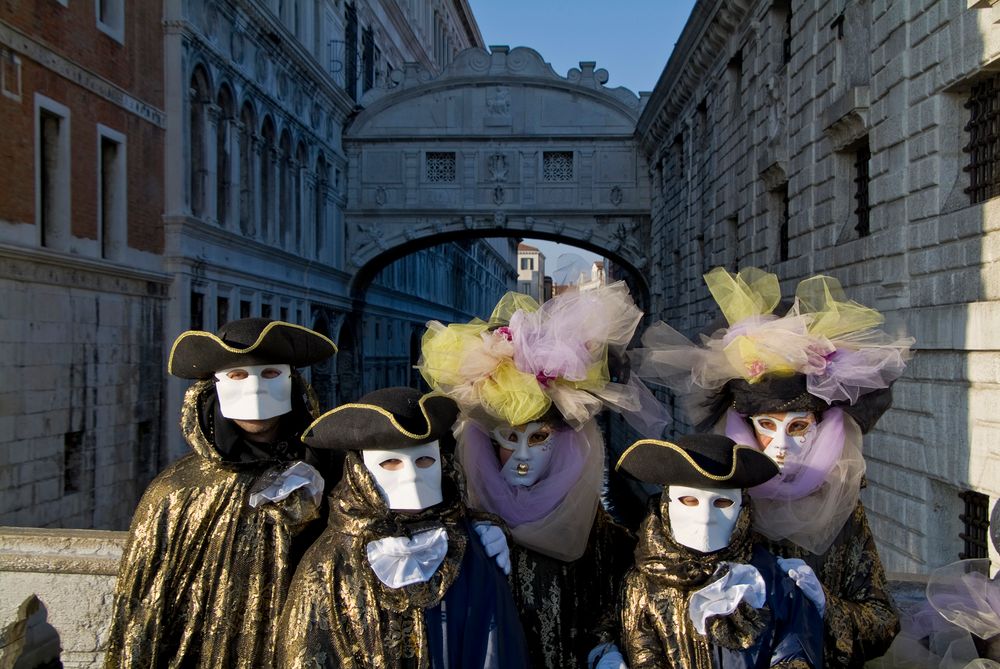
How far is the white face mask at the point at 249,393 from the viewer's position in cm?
335

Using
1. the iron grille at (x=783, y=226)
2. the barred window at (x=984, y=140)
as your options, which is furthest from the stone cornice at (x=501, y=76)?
the barred window at (x=984, y=140)

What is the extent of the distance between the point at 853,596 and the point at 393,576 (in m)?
1.62

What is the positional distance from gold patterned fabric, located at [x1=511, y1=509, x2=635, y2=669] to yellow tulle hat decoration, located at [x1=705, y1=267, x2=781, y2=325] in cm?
110

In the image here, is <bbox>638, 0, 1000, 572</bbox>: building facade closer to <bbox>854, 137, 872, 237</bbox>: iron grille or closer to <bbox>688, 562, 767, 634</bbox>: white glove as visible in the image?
<bbox>854, 137, 872, 237</bbox>: iron grille

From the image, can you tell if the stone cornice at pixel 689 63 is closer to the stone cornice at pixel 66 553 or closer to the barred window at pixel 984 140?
the barred window at pixel 984 140

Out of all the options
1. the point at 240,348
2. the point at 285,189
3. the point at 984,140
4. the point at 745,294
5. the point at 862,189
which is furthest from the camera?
the point at 285,189

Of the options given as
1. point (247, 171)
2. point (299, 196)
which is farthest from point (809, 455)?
point (299, 196)

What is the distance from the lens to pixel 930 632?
294 cm

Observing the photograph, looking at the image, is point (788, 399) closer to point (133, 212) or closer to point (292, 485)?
point (292, 485)

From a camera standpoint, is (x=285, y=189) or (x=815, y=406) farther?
(x=285, y=189)

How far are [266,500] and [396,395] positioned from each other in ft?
2.36

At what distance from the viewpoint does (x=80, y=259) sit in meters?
10.9

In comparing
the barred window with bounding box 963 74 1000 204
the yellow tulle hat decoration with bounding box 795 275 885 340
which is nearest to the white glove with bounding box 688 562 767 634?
the yellow tulle hat decoration with bounding box 795 275 885 340

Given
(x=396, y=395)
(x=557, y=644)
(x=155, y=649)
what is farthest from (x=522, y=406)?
(x=155, y=649)
